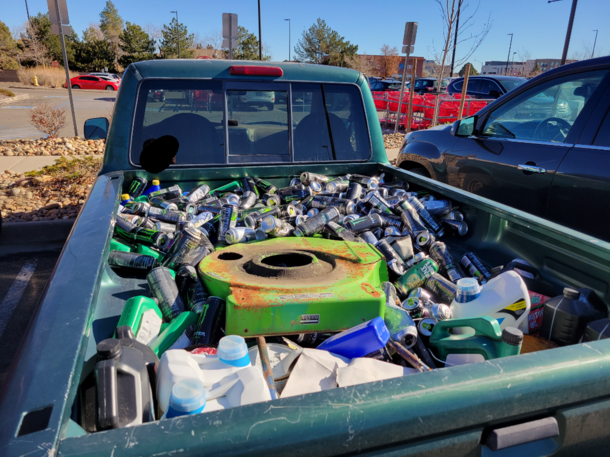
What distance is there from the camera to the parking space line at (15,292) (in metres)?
4.18

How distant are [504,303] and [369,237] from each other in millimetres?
1058

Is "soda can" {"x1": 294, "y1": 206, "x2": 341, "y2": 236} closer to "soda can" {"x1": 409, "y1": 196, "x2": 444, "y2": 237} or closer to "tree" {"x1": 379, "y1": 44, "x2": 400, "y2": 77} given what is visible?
"soda can" {"x1": 409, "y1": 196, "x2": 444, "y2": 237}

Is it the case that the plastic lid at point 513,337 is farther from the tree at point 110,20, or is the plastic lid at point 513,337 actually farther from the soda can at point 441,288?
the tree at point 110,20

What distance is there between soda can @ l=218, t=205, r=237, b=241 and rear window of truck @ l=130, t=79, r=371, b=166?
802 mm

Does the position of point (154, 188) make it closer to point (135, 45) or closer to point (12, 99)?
point (12, 99)

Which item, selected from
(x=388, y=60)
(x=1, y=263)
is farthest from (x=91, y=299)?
(x=388, y=60)

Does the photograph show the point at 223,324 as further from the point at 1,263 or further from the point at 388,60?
the point at 388,60

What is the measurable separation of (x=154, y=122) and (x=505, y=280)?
A: 2821 mm

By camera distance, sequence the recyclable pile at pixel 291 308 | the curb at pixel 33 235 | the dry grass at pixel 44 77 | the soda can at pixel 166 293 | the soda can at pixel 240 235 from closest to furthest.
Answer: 1. the recyclable pile at pixel 291 308
2. the soda can at pixel 166 293
3. the soda can at pixel 240 235
4. the curb at pixel 33 235
5. the dry grass at pixel 44 77

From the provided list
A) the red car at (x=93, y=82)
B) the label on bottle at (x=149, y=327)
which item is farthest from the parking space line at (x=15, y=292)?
the red car at (x=93, y=82)

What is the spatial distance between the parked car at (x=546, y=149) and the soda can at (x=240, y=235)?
2.41 m

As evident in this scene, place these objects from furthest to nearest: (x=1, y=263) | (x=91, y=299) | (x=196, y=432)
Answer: (x=1, y=263)
(x=91, y=299)
(x=196, y=432)

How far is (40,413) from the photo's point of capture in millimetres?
948

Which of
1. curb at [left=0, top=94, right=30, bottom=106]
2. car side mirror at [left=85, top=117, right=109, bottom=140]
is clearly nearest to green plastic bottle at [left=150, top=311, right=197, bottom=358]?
car side mirror at [left=85, top=117, right=109, bottom=140]
